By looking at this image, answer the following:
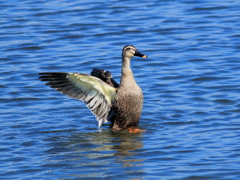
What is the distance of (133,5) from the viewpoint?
1922cm

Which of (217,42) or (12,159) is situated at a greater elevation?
(217,42)

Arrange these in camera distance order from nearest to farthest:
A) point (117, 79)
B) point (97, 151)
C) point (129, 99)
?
point (97, 151) < point (129, 99) < point (117, 79)

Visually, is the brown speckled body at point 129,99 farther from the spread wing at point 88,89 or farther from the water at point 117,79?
the water at point 117,79

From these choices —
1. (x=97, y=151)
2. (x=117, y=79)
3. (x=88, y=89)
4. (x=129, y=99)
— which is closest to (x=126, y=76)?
(x=129, y=99)

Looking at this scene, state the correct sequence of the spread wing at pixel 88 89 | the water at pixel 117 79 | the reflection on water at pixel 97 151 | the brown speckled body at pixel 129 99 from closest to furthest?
the reflection on water at pixel 97 151, the water at pixel 117 79, the spread wing at pixel 88 89, the brown speckled body at pixel 129 99

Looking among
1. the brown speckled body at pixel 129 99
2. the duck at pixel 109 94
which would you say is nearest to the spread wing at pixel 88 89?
the duck at pixel 109 94

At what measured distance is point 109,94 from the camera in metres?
10.2

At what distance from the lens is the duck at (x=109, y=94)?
9.82 meters

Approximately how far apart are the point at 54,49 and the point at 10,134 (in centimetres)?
555

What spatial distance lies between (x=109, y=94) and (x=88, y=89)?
1.43ft

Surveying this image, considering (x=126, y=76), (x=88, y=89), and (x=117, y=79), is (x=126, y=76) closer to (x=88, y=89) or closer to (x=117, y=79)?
(x=88, y=89)

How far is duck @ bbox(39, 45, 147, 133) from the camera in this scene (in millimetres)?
9820

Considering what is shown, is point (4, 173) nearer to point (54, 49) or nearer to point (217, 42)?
point (54, 49)

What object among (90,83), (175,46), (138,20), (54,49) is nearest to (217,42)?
(175,46)
